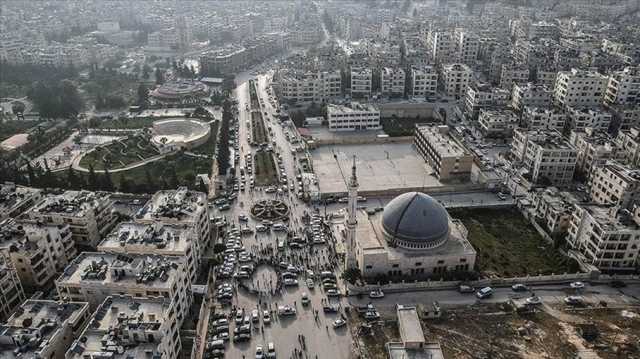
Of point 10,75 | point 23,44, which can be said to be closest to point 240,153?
point 10,75

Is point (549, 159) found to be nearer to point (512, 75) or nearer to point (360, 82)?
point (512, 75)

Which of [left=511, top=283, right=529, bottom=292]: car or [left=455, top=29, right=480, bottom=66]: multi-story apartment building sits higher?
[left=455, top=29, right=480, bottom=66]: multi-story apartment building

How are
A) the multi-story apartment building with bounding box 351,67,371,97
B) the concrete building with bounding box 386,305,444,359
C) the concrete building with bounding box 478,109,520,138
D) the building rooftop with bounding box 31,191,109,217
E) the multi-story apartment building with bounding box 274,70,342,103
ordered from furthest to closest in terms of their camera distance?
the multi-story apartment building with bounding box 351,67,371,97, the multi-story apartment building with bounding box 274,70,342,103, the concrete building with bounding box 478,109,520,138, the building rooftop with bounding box 31,191,109,217, the concrete building with bounding box 386,305,444,359

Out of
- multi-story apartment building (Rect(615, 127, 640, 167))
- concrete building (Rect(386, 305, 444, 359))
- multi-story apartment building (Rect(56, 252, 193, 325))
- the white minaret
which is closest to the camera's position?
concrete building (Rect(386, 305, 444, 359))

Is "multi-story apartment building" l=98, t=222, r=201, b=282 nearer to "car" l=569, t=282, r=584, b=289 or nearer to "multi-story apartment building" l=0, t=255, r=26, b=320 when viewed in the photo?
"multi-story apartment building" l=0, t=255, r=26, b=320

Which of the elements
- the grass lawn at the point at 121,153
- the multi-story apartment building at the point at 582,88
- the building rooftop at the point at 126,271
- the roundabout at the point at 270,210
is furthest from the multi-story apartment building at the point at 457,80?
the building rooftop at the point at 126,271

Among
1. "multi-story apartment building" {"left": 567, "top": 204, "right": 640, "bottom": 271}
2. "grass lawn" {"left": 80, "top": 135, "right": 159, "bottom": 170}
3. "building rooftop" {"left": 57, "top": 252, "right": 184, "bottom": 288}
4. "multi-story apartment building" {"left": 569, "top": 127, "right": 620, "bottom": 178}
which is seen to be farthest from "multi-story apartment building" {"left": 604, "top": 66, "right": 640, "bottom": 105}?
"building rooftop" {"left": 57, "top": 252, "right": 184, "bottom": 288}

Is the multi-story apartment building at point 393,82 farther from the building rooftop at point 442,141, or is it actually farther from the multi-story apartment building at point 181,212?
the multi-story apartment building at point 181,212
